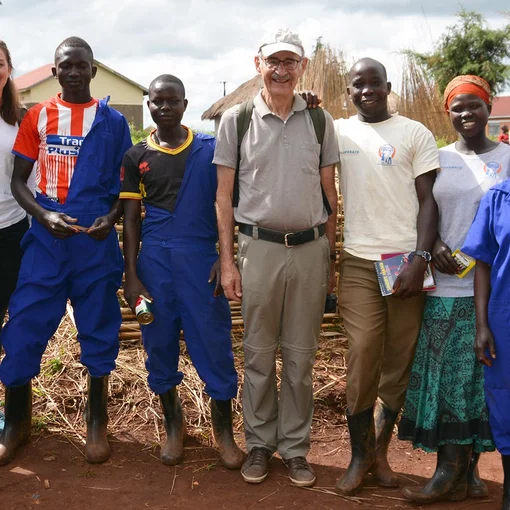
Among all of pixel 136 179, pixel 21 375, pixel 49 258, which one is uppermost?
pixel 136 179

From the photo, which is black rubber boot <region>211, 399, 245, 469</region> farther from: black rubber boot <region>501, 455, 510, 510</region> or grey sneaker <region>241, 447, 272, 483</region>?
black rubber boot <region>501, 455, 510, 510</region>

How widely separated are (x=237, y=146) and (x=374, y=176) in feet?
2.29

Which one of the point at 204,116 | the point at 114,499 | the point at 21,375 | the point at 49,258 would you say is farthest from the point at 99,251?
the point at 204,116

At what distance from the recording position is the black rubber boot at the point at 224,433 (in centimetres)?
360

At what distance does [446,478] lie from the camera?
320cm

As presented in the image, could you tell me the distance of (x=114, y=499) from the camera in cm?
329

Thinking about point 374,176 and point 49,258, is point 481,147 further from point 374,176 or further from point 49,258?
point 49,258

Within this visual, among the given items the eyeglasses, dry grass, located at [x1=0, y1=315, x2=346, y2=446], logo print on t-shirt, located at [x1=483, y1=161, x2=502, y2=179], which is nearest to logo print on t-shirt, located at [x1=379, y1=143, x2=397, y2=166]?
logo print on t-shirt, located at [x1=483, y1=161, x2=502, y2=179]

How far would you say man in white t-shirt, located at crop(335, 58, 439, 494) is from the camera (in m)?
3.21

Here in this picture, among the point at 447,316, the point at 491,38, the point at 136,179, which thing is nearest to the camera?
the point at 447,316

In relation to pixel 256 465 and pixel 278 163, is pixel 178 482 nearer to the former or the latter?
pixel 256 465

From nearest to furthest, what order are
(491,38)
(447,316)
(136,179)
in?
(447,316)
(136,179)
(491,38)

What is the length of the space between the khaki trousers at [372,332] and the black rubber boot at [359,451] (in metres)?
0.06

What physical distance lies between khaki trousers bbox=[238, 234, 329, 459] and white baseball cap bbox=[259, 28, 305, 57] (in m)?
0.93
